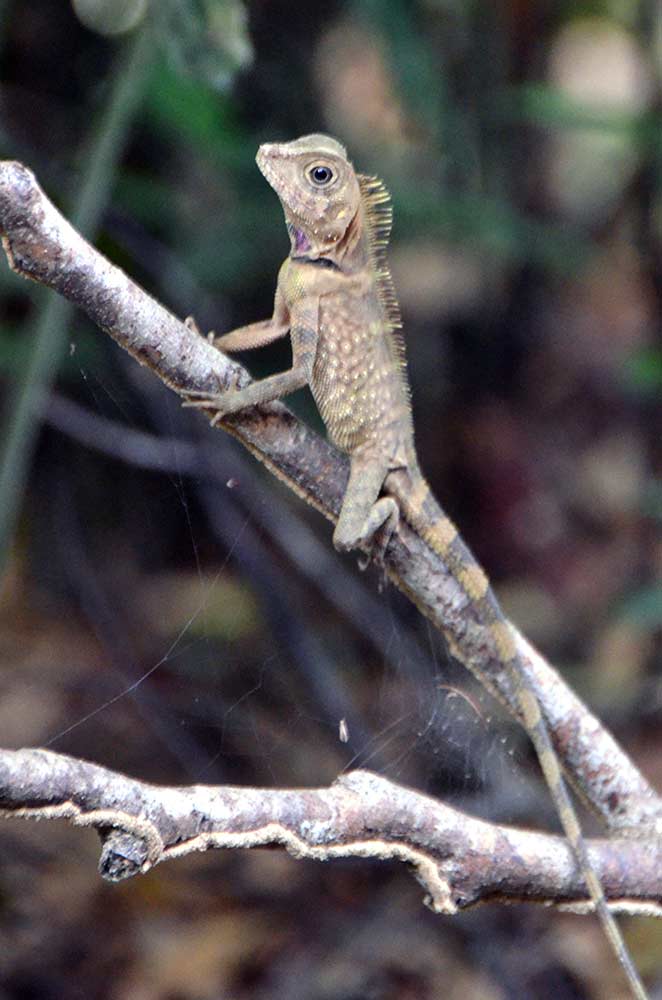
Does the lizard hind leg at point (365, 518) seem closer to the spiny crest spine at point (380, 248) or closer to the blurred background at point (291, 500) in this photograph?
the blurred background at point (291, 500)

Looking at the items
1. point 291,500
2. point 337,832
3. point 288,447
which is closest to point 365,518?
point 288,447

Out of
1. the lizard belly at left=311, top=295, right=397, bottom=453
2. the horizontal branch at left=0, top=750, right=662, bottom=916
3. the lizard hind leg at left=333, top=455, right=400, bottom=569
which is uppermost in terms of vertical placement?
the lizard belly at left=311, top=295, right=397, bottom=453

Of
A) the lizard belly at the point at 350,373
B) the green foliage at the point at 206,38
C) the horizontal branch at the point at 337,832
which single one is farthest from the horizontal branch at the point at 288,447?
the green foliage at the point at 206,38

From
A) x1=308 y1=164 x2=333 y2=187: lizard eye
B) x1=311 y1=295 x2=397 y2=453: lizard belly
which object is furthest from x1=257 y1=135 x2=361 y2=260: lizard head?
x1=311 y1=295 x2=397 y2=453: lizard belly

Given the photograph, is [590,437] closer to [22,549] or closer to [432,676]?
[22,549]

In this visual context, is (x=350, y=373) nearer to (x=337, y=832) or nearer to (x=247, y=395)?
(x=247, y=395)

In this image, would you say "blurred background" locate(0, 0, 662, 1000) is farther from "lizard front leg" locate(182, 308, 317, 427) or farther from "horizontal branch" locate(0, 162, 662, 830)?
"lizard front leg" locate(182, 308, 317, 427)
